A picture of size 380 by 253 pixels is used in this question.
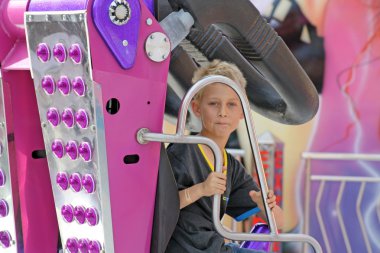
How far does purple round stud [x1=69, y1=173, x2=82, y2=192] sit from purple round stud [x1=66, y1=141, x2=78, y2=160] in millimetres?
59

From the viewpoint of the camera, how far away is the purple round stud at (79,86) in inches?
91.7

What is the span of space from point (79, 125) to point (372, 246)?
2.48m

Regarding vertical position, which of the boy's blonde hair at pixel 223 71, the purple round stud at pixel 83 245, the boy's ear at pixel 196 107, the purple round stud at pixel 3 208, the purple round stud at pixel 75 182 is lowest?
the purple round stud at pixel 83 245

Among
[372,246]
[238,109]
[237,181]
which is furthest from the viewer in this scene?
[372,246]

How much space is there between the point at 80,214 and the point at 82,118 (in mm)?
327

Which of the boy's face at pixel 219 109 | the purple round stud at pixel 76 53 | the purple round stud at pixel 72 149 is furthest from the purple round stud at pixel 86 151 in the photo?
the boy's face at pixel 219 109

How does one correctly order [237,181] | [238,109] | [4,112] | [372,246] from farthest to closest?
[372,246] → [237,181] → [238,109] → [4,112]

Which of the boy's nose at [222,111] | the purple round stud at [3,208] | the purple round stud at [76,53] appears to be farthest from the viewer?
the boy's nose at [222,111]

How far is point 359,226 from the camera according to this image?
434cm

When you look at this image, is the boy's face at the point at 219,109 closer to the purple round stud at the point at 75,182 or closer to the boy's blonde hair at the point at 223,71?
the boy's blonde hair at the point at 223,71

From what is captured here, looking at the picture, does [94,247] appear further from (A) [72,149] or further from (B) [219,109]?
(B) [219,109]

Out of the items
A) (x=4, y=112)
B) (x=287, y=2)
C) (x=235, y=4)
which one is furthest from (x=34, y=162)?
(x=287, y=2)

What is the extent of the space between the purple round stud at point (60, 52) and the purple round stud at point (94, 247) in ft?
1.92

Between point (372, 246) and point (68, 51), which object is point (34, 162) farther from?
point (372, 246)
